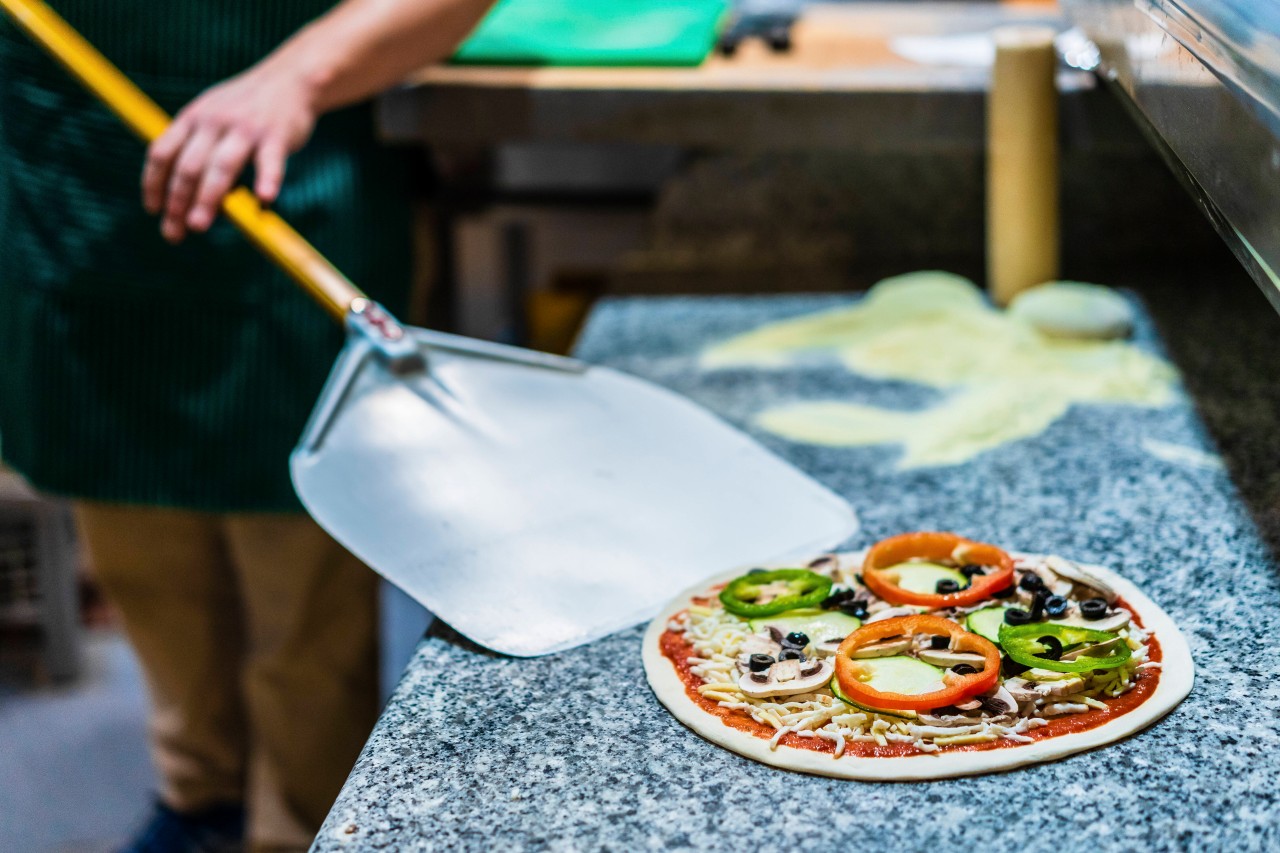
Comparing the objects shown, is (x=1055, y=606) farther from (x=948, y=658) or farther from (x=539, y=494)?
(x=539, y=494)

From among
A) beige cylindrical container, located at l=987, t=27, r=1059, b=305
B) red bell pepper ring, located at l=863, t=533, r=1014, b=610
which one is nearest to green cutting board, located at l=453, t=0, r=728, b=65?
beige cylindrical container, located at l=987, t=27, r=1059, b=305

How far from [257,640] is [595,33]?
950 millimetres

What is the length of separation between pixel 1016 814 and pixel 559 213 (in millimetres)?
1880

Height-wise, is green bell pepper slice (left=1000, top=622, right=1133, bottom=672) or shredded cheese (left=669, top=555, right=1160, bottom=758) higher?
green bell pepper slice (left=1000, top=622, right=1133, bottom=672)

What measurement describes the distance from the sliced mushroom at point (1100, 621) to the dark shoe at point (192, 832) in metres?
1.36

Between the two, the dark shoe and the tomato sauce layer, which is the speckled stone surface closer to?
the tomato sauce layer

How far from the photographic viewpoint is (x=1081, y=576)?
913 millimetres

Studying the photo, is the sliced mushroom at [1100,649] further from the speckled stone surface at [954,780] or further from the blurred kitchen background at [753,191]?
the blurred kitchen background at [753,191]

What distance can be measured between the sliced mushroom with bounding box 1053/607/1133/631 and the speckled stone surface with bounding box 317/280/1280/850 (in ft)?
0.19

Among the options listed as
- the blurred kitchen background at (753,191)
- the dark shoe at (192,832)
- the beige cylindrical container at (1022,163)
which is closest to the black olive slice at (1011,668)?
Result: the blurred kitchen background at (753,191)

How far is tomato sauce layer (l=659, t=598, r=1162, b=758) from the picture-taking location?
76 centimetres

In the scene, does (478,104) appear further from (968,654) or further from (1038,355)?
(968,654)

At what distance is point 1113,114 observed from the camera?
1.55 meters

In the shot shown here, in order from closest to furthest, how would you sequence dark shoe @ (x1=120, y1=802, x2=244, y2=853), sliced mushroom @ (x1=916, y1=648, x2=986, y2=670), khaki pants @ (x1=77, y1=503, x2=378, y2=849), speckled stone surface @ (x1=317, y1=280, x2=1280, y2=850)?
1. speckled stone surface @ (x1=317, y1=280, x2=1280, y2=850)
2. sliced mushroom @ (x1=916, y1=648, x2=986, y2=670)
3. khaki pants @ (x1=77, y1=503, x2=378, y2=849)
4. dark shoe @ (x1=120, y1=802, x2=244, y2=853)
